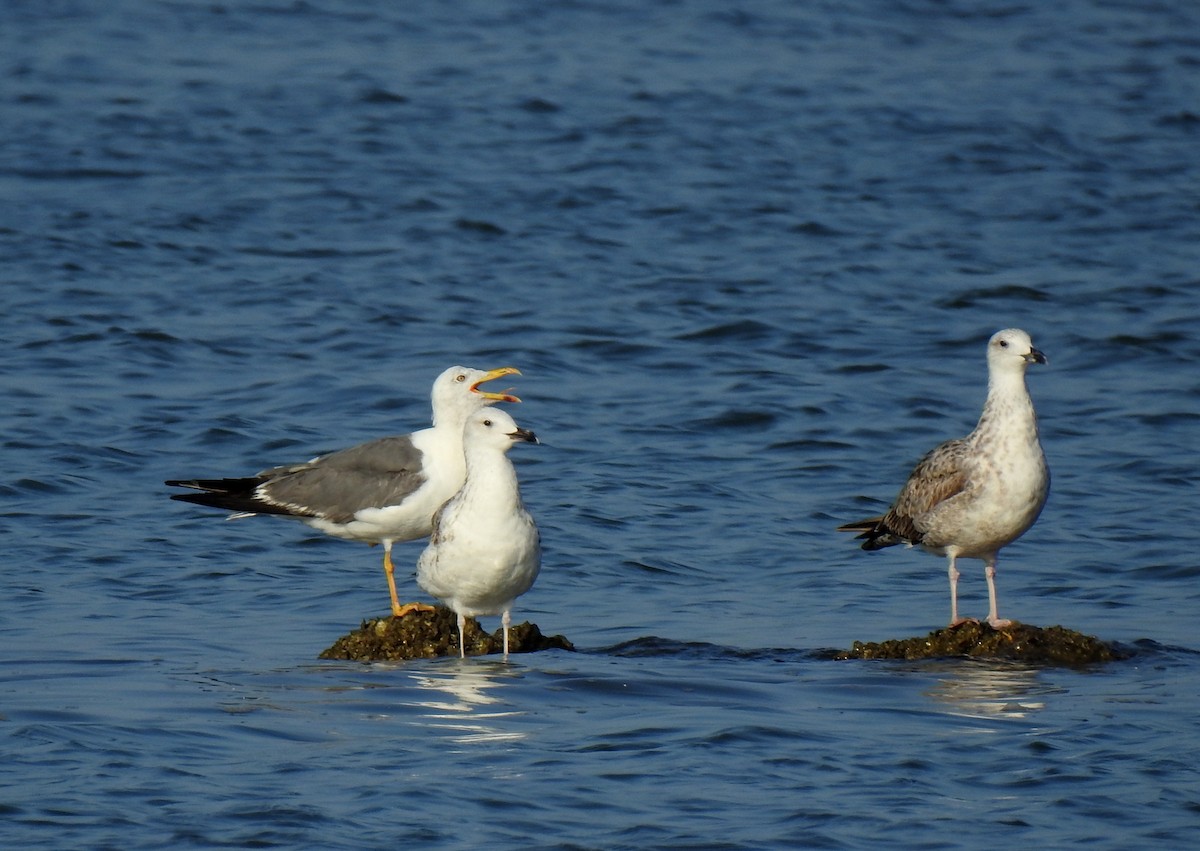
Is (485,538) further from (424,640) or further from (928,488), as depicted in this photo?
(928,488)

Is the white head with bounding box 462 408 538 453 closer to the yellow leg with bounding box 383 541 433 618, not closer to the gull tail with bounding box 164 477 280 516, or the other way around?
the yellow leg with bounding box 383 541 433 618

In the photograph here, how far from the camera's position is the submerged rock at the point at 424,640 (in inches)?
333

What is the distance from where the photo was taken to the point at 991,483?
8.67 m

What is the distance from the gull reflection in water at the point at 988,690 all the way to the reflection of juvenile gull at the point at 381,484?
107 inches

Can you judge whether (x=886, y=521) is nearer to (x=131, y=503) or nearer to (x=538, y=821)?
(x=538, y=821)

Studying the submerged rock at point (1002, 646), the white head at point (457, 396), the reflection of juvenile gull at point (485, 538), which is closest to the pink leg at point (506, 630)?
the reflection of juvenile gull at point (485, 538)

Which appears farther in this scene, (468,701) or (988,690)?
(988,690)

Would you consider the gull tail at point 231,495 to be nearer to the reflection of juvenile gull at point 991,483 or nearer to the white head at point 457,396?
the white head at point 457,396

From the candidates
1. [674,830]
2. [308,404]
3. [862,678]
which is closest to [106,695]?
[674,830]

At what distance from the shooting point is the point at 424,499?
9.28 metres

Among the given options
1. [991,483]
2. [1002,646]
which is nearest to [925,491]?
[991,483]

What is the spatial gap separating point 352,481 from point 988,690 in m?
3.52

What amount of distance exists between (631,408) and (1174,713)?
6.90 meters

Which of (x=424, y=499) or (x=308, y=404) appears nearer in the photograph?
(x=424, y=499)
